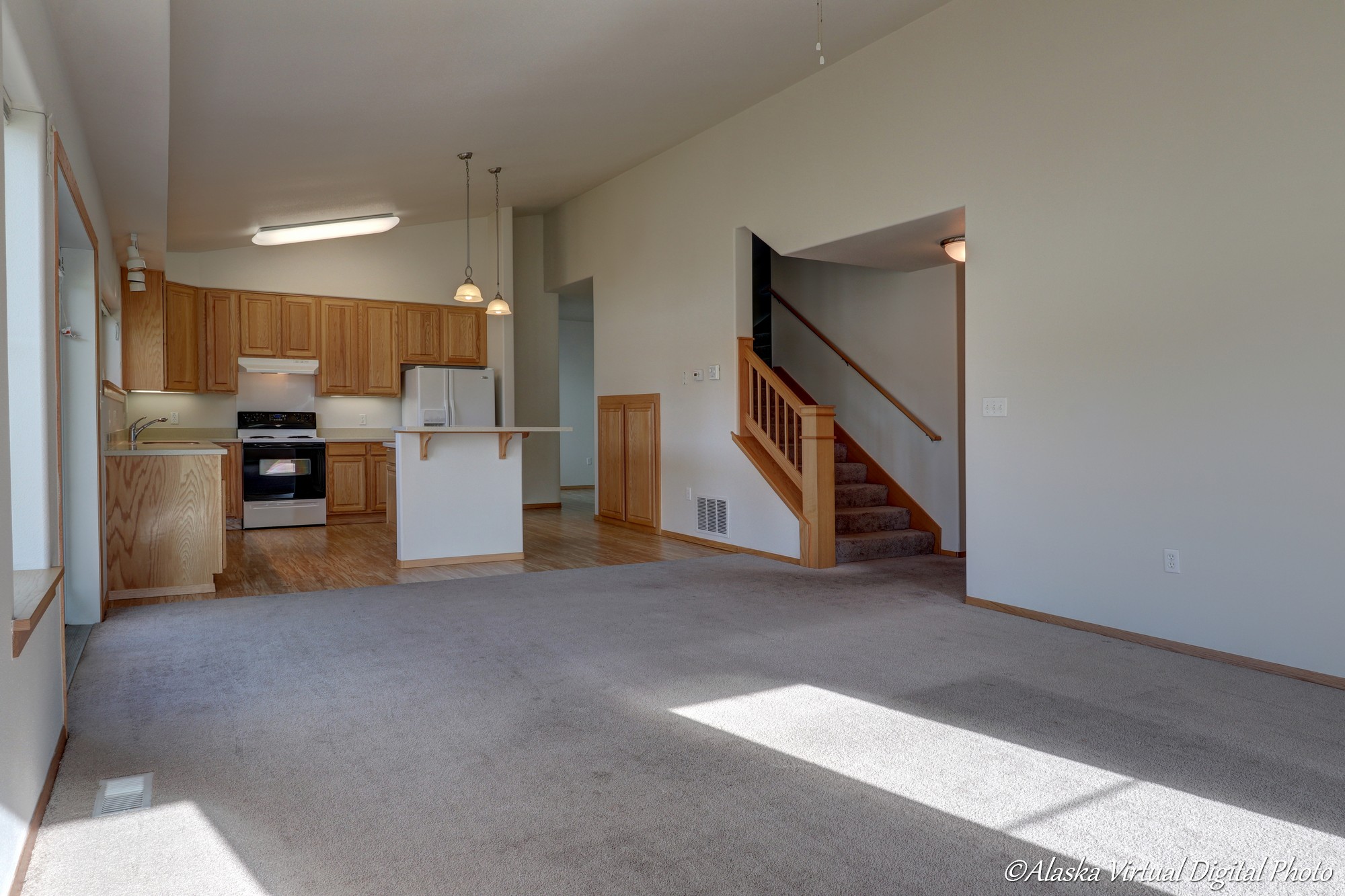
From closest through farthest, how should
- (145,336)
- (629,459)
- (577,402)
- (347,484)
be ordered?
1. (145,336)
2. (629,459)
3. (347,484)
4. (577,402)

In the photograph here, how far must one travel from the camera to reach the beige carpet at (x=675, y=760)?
6.57 feet

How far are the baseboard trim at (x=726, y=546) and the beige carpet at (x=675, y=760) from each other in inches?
77.2

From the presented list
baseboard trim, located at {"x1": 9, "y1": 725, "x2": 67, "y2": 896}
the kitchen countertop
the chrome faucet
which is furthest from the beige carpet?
the chrome faucet

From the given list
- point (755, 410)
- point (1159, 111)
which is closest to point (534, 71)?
point (755, 410)

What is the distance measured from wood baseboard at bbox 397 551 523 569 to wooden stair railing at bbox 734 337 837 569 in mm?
2031

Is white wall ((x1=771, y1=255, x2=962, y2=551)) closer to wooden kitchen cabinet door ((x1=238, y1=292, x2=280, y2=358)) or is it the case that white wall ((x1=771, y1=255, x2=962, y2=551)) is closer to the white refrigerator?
the white refrigerator

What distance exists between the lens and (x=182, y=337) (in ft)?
27.2

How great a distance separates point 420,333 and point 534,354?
1337mm

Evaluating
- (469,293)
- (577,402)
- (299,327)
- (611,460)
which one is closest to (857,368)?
(611,460)

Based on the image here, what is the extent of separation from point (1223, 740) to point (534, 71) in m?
4.90

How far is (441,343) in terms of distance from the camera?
381 inches

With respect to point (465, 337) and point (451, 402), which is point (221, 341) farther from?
point (465, 337)

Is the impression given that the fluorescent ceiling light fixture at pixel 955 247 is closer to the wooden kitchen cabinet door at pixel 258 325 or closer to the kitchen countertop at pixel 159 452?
the kitchen countertop at pixel 159 452

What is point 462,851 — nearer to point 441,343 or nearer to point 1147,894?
point 1147,894
